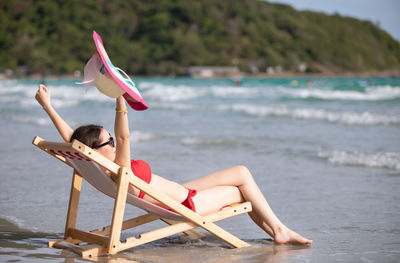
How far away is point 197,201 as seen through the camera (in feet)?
12.9

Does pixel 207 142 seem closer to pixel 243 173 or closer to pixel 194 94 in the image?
pixel 243 173

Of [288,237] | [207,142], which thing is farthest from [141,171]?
[207,142]

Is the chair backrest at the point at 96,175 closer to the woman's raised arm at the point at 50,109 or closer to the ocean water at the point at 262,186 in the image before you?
the woman's raised arm at the point at 50,109

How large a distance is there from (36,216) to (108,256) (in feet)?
5.11

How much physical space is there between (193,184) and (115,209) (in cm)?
87

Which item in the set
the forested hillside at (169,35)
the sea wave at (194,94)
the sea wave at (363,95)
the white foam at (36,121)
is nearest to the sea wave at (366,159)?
the white foam at (36,121)

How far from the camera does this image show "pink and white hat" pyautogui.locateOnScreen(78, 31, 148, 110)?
10.5 ft

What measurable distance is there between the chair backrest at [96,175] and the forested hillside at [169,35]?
82689 millimetres

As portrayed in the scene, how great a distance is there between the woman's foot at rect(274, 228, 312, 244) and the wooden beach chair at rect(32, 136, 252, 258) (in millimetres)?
279

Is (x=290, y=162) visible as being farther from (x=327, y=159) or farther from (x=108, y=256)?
(x=108, y=256)

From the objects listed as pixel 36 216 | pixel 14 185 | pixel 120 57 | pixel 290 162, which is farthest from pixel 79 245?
→ pixel 120 57

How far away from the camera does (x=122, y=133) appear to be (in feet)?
11.1

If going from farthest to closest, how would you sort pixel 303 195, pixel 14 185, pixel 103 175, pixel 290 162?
pixel 290 162 < pixel 14 185 < pixel 303 195 < pixel 103 175

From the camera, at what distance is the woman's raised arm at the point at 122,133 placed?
3342 millimetres
